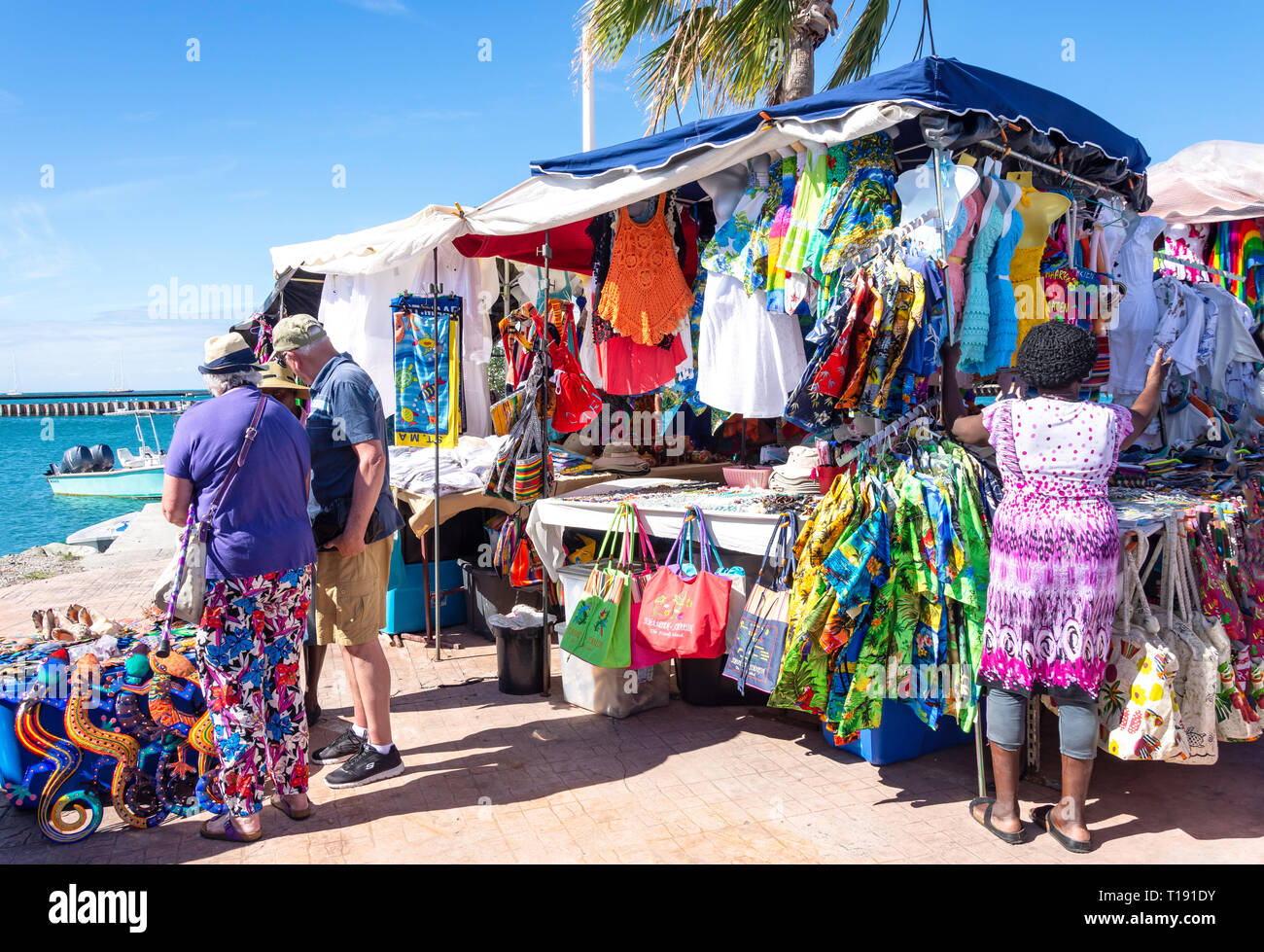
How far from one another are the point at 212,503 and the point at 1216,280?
297 inches

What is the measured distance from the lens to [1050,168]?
4.29 meters

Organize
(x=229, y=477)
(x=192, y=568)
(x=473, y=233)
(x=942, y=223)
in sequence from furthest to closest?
1. (x=473, y=233)
2. (x=942, y=223)
3. (x=229, y=477)
4. (x=192, y=568)

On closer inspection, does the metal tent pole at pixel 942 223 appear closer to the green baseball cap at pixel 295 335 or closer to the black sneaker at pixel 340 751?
the green baseball cap at pixel 295 335

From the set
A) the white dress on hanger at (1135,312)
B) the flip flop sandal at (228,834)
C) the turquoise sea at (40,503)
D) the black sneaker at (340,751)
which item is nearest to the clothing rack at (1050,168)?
the white dress on hanger at (1135,312)

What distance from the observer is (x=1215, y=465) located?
16.7 ft

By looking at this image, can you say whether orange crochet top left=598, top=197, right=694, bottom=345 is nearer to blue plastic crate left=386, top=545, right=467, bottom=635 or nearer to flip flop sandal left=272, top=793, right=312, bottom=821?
blue plastic crate left=386, top=545, right=467, bottom=635

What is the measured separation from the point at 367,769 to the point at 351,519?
1151 millimetres

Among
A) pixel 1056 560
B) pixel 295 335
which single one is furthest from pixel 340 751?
pixel 1056 560

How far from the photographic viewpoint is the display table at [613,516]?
4.10 meters

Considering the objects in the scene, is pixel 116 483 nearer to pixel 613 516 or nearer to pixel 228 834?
pixel 613 516

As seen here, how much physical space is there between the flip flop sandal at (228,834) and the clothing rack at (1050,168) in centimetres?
428

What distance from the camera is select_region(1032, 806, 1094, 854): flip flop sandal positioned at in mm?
3121

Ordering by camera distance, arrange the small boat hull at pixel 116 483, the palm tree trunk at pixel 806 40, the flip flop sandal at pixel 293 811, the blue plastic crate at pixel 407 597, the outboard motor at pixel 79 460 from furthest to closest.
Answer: the outboard motor at pixel 79 460 → the small boat hull at pixel 116 483 → the palm tree trunk at pixel 806 40 → the blue plastic crate at pixel 407 597 → the flip flop sandal at pixel 293 811

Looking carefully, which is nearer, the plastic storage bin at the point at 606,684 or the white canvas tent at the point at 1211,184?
the plastic storage bin at the point at 606,684
